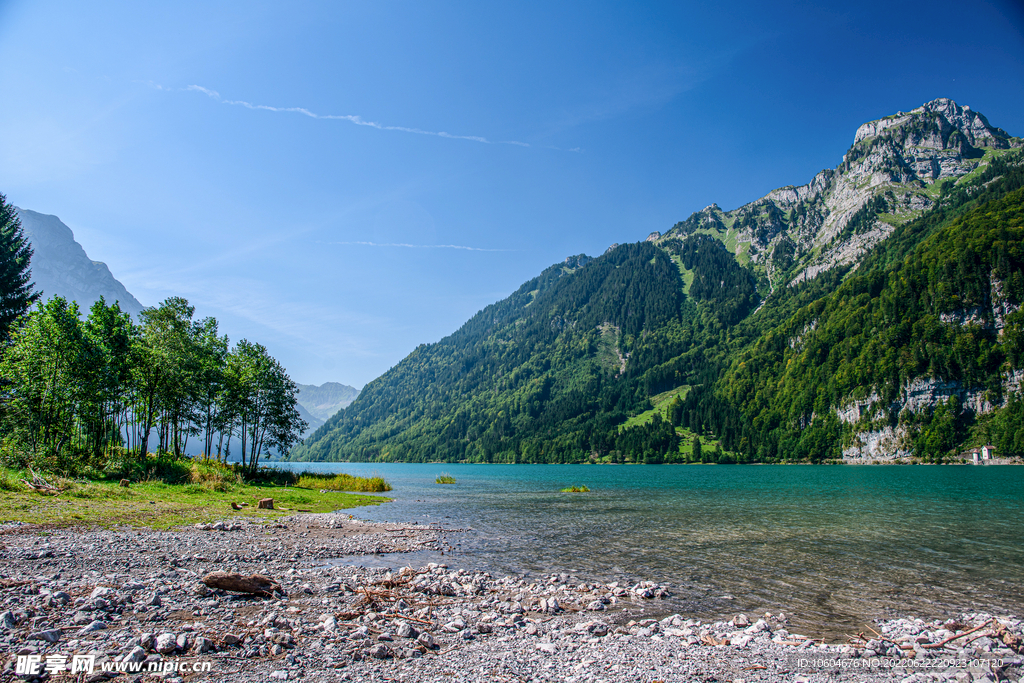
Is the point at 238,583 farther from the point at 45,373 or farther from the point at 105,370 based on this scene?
the point at 105,370

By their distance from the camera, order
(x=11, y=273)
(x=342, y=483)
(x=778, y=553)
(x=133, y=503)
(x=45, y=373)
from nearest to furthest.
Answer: (x=778, y=553) < (x=133, y=503) < (x=45, y=373) < (x=11, y=273) < (x=342, y=483)

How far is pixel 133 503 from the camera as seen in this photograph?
2636 centimetres

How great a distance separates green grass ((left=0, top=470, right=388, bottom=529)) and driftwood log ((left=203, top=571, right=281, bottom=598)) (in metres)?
12.6

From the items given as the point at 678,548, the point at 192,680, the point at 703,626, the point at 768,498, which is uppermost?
the point at 192,680

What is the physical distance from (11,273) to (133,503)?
46.8 m

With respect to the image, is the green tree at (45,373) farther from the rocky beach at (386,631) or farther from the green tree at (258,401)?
the rocky beach at (386,631)

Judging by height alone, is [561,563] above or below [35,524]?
below

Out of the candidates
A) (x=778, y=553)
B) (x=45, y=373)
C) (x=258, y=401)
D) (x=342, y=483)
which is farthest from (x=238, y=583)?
(x=258, y=401)

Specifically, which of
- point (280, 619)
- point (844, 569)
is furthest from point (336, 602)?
point (844, 569)

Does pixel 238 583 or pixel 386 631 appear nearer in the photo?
pixel 386 631

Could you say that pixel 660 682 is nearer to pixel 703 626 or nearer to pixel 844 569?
pixel 703 626

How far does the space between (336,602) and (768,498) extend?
56509 mm

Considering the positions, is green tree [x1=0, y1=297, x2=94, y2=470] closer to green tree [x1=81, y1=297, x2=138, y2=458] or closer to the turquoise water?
green tree [x1=81, y1=297, x2=138, y2=458]

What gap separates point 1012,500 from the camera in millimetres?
49125
